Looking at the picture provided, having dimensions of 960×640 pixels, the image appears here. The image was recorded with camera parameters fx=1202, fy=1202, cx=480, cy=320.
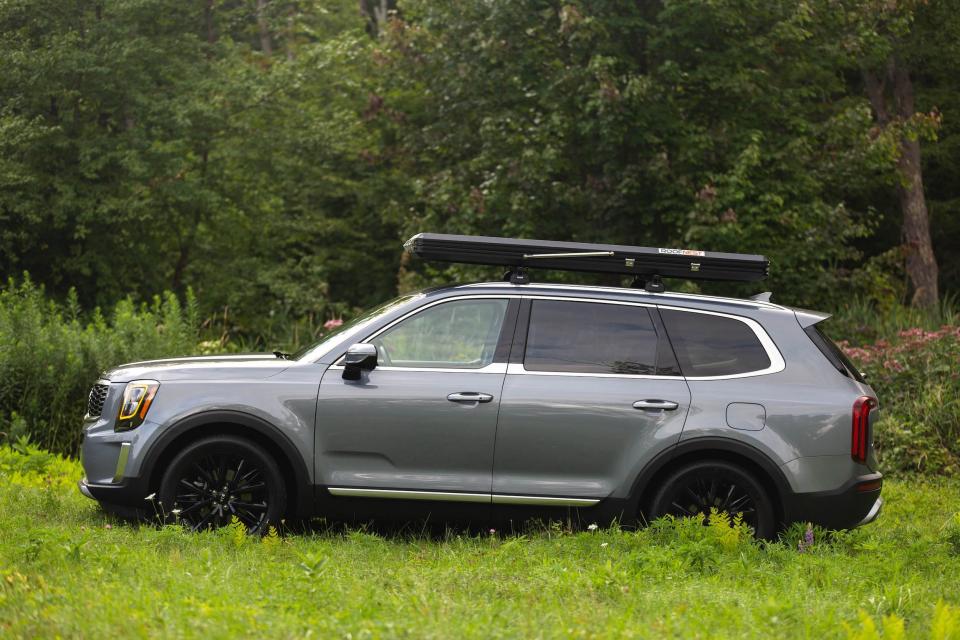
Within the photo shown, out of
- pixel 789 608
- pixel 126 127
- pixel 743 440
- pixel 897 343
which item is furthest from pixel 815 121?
pixel 789 608

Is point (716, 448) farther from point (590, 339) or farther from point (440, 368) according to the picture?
point (440, 368)

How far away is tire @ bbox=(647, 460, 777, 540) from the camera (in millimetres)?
7355

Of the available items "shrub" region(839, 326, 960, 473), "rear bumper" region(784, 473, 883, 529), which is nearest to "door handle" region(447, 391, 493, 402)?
"rear bumper" region(784, 473, 883, 529)

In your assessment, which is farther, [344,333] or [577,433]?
[344,333]

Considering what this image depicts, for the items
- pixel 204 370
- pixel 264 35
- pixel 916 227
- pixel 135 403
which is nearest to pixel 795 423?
pixel 204 370

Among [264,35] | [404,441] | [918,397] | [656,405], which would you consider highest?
[264,35]

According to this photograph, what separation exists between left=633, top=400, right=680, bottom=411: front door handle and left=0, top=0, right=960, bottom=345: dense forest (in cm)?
1029

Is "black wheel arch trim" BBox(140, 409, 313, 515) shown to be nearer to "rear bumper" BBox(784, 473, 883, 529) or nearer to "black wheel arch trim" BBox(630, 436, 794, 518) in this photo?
"black wheel arch trim" BBox(630, 436, 794, 518)

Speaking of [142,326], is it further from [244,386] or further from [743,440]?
[743,440]

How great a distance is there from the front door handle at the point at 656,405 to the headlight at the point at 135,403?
2.94 m

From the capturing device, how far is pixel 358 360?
283 inches

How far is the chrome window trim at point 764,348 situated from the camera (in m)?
7.47

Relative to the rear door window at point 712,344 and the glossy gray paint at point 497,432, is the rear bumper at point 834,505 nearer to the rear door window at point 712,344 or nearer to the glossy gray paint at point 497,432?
the glossy gray paint at point 497,432

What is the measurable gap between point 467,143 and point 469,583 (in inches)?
661
